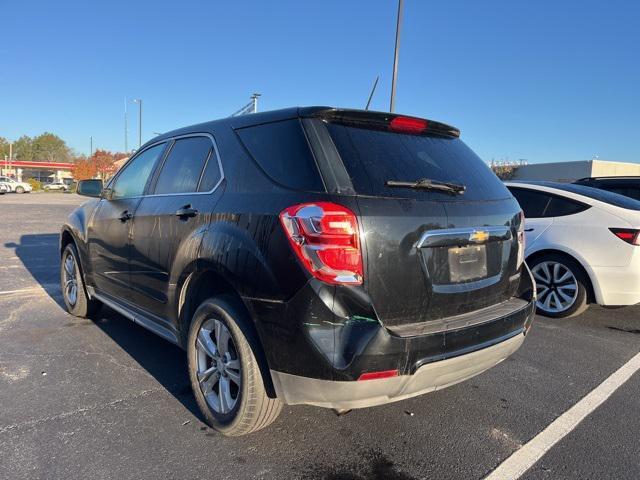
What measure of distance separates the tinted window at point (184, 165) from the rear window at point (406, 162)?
106cm

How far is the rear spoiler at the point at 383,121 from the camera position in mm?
2646

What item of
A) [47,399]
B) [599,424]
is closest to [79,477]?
[47,399]

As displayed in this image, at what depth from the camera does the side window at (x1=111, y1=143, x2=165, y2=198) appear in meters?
3.91

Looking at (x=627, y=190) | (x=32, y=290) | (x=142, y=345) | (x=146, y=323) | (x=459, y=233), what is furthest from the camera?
(x=627, y=190)

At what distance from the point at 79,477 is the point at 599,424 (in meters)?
2.92

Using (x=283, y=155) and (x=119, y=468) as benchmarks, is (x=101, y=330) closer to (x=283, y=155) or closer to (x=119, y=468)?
(x=119, y=468)

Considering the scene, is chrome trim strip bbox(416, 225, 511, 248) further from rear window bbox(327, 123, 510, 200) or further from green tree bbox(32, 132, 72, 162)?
green tree bbox(32, 132, 72, 162)

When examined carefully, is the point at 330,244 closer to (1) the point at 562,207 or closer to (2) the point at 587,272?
(2) the point at 587,272

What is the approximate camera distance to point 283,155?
8.56 ft

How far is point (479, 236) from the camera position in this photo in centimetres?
271

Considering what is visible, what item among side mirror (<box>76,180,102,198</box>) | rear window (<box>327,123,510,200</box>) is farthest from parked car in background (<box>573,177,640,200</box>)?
side mirror (<box>76,180,102,198</box>)

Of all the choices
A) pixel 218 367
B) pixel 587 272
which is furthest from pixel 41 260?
pixel 587 272

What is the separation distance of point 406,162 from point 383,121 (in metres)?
0.30

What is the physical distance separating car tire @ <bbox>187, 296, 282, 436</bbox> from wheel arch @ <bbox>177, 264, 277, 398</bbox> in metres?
0.02
